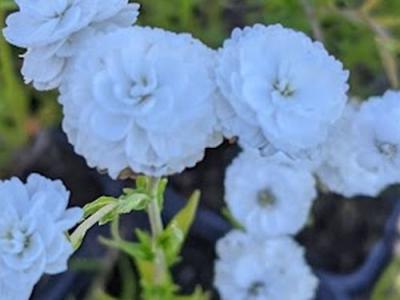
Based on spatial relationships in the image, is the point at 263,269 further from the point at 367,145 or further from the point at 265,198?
the point at 367,145

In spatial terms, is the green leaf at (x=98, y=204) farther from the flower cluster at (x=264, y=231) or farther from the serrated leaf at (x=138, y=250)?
the flower cluster at (x=264, y=231)

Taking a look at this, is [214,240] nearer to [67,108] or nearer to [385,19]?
[385,19]

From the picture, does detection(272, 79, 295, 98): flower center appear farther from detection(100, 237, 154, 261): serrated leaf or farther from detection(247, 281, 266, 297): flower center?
detection(247, 281, 266, 297): flower center

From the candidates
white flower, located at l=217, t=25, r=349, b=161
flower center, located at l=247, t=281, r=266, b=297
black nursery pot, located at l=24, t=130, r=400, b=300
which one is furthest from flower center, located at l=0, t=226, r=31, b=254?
black nursery pot, located at l=24, t=130, r=400, b=300

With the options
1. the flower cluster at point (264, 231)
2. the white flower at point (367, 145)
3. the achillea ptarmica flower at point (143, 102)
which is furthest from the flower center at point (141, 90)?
the flower cluster at point (264, 231)

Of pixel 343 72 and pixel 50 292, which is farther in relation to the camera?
pixel 50 292

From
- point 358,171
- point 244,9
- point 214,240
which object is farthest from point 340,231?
point 358,171

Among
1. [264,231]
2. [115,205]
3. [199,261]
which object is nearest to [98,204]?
[115,205]
